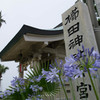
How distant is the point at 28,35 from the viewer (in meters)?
5.59

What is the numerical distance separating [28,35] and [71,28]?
286cm

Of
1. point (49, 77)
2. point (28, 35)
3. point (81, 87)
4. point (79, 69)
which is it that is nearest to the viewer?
point (79, 69)

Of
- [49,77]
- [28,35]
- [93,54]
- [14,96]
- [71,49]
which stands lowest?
[14,96]

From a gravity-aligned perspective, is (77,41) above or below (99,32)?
below

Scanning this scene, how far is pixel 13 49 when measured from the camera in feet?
22.5

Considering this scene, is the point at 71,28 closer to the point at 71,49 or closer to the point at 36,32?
the point at 71,49

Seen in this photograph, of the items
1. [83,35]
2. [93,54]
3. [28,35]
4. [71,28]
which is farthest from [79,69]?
[28,35]

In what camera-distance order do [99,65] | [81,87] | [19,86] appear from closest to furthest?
[99,65]
[19,86]
[81,87]

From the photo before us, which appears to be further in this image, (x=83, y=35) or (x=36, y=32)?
(x=36, y=32)

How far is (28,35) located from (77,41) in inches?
125

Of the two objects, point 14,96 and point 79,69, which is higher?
point 79,69

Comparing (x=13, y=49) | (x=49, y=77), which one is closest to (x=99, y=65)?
(x=49, y=77)

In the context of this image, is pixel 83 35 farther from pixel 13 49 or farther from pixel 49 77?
pixel 13 49

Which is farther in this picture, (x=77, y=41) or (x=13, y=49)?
(x=13, y=49)
